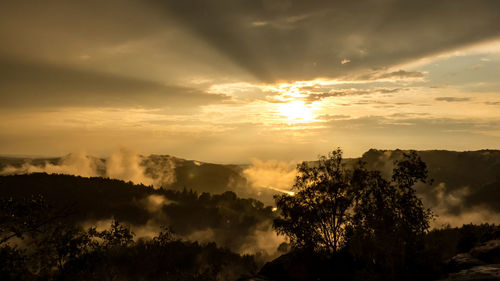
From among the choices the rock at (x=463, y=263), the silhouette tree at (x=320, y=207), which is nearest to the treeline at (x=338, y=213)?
the silhouette tree at (x=320, y=207)

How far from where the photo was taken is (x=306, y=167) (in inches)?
2633

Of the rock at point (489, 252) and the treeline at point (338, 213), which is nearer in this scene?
the rock at point (489, 252)

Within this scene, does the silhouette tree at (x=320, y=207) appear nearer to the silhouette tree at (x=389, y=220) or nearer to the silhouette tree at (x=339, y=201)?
the silhouette tree at (x=339, y=201)

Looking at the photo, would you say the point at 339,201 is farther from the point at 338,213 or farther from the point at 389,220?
the point at 389,220

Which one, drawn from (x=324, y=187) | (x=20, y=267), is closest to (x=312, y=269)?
(x=324, y=187)

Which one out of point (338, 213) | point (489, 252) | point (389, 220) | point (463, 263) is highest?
point (389, 220)

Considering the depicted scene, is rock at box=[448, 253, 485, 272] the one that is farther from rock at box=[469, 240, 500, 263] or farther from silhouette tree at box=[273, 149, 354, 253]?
silhouette tree at box=[273, 149, 354, 253]

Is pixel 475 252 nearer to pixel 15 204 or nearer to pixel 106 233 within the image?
pixel 106 233

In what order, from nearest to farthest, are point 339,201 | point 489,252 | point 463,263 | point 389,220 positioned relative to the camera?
point 463,263 → point 489,252 → point 389,220 → point 339,201

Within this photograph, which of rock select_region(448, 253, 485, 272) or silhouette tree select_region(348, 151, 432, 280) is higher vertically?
silhouette tree select_region(348, 151, 432, 280)

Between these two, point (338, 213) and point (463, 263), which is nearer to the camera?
point (463, 263)

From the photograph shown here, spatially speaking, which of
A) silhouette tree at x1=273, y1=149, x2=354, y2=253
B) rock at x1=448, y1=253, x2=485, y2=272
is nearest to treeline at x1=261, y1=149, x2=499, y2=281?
silhouette tree at x1=273, y1=149, x2=354, y2=253

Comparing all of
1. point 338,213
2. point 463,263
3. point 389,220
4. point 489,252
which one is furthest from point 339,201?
point 489,252

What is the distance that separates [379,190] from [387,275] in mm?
23724
